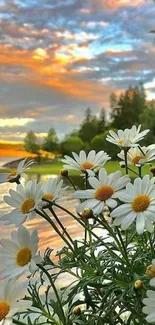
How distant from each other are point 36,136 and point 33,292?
7.62 feet

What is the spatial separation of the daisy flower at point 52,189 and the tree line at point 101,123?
69.3 inches

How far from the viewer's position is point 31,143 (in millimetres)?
2572

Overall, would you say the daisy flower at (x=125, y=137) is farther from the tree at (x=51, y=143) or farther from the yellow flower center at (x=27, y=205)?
the tree at (x=51, y=143)

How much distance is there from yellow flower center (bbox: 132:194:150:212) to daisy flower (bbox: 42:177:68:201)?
7 centimetres

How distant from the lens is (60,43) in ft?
9.98

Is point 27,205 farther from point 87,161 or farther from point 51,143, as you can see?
point 51,143

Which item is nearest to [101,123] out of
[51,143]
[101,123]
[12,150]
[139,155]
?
[101,123]

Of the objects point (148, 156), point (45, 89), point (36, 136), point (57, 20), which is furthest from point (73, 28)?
point (148, 156)

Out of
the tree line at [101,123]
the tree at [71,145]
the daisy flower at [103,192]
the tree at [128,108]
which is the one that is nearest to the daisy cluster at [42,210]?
the daisy flower at [103,192]

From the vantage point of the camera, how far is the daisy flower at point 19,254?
0.33m

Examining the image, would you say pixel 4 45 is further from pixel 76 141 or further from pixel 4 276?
pixel 4 276

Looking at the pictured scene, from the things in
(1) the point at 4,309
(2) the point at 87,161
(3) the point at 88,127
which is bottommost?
(1) the point at 4,309

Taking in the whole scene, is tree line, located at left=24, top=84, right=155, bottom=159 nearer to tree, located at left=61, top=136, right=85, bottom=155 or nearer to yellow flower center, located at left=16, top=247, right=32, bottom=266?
tree, located at left=61, top=136, right=85, bottom=155

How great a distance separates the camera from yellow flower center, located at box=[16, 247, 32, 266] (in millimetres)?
343
